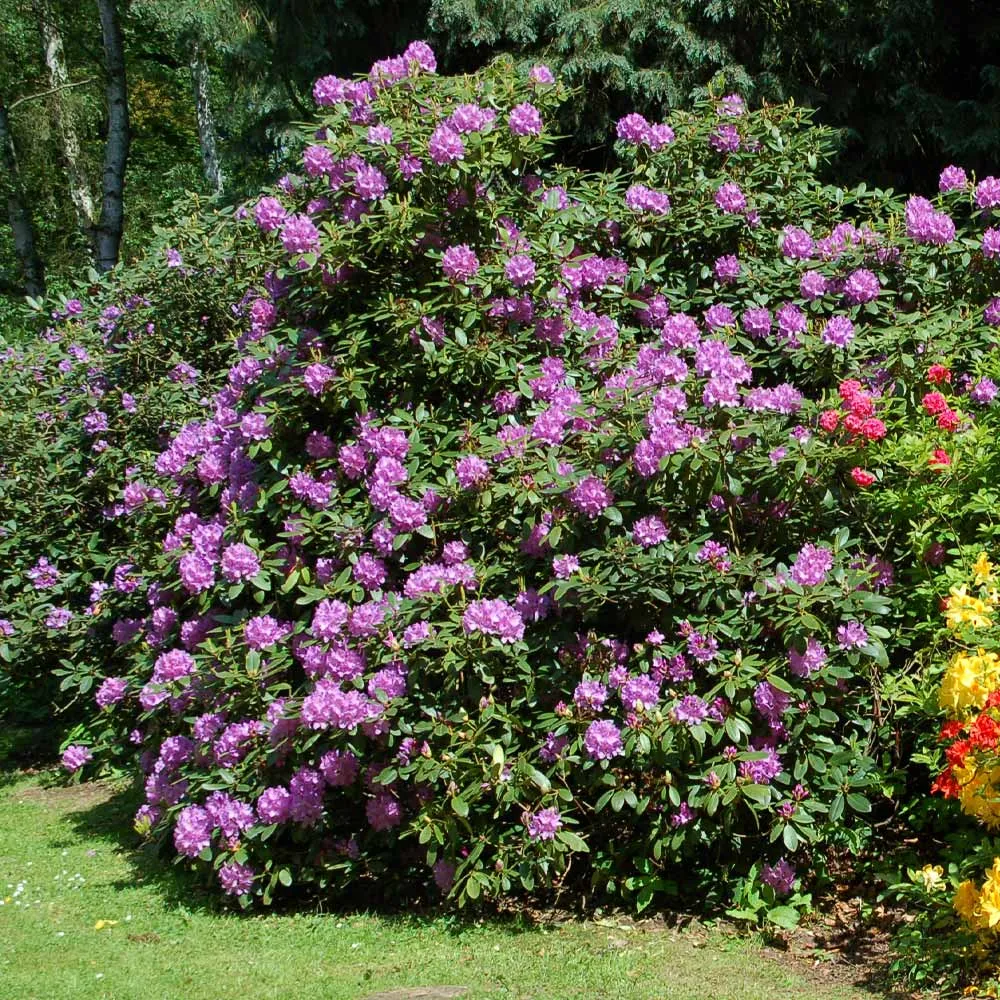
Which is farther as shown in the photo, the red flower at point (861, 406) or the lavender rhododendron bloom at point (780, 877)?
the lavender rhododendron bloom at point (780, 877)

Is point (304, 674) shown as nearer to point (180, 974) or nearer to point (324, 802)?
A: point (324, 802)

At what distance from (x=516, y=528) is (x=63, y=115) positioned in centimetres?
1638

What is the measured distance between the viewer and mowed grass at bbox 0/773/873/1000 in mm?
3625

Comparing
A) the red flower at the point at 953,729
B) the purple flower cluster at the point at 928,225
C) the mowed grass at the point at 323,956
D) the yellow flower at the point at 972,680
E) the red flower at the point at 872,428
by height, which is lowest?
the mowed grass at the point at 323,956

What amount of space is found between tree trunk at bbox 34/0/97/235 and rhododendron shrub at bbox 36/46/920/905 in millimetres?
13734

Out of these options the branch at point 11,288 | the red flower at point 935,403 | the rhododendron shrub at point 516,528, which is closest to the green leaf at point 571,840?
the rhododendron shrub at point 516,528

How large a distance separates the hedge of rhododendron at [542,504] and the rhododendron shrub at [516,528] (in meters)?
0.02

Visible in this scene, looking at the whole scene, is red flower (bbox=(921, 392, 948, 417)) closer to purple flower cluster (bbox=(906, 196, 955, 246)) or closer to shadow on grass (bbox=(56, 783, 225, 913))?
purple flower cluster (bbox=(906, 196, 955, 246))

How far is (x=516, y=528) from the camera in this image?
171 inches

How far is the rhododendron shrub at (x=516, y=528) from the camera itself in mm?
3922

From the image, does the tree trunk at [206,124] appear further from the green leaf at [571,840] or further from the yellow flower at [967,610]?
the yellow flower at [967,610]

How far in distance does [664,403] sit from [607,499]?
0.36 meters

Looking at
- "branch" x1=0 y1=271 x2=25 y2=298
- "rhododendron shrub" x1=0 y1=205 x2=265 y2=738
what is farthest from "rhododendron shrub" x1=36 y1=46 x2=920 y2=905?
"branch" x1=0 y1=271 x2=25 y2=298

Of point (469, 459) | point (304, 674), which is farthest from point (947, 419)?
point (304, 674)
